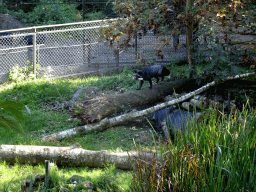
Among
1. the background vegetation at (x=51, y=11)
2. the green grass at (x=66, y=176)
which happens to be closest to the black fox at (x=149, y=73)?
the green grass at (x=66, y=176)

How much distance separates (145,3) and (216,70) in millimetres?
2361

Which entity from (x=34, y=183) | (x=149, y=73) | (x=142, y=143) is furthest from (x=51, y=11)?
(x=34, y=183)

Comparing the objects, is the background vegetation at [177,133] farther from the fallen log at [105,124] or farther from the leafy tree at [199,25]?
the fallen log at [105,124]

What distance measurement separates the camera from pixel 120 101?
6.53 meters

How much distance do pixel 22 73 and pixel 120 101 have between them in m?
4.05

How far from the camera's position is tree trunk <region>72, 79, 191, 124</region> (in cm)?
603

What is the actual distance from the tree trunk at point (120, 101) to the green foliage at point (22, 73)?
12.1 feet

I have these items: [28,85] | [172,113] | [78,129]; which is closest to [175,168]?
[78,129]

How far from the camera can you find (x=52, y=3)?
824 inches

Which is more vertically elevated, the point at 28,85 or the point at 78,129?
the point at 28,85

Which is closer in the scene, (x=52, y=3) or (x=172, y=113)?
(x=172, y=113)

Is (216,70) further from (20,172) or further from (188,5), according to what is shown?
(20,172)

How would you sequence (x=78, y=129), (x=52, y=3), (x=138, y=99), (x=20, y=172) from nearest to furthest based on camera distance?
(x=20, y=172) → (x=78, y=129) → (x=138, y=99) → (x=52, y=3)

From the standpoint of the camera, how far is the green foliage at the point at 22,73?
8.91m
